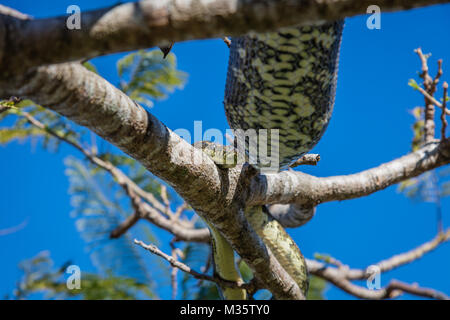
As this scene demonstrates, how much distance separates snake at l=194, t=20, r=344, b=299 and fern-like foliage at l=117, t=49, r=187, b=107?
10.4 feet

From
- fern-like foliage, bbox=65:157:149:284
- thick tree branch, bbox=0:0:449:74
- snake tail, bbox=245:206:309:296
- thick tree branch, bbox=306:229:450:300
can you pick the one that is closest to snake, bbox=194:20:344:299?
thick tree branch, bbox=0:0:449:74

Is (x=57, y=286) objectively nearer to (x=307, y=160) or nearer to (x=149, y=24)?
(x=307, y=160)

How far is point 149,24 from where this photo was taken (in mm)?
1037

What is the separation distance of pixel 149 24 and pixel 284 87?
0.91 metres

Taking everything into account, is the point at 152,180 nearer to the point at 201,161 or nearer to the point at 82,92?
the point at 201,161

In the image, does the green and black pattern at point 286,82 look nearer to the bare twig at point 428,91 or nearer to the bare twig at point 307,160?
the bare twig at point 307,160

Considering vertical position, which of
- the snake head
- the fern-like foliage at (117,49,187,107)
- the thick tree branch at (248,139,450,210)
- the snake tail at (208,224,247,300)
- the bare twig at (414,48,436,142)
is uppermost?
the fern-like foliage at (117,49,187,107)

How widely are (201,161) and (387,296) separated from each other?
2536mm

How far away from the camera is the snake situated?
1.73 m

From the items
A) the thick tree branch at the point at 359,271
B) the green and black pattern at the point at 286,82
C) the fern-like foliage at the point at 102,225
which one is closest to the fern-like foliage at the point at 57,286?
the fern-like foliage at the point at 102,225

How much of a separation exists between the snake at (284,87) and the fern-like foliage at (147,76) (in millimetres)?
3165

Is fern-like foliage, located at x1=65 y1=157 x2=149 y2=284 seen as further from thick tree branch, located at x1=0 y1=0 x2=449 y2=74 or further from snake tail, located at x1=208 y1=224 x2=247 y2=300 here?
thick tree branch, located at x1=0 y1=0 x2=449 y2=74

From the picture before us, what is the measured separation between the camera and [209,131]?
2598mm

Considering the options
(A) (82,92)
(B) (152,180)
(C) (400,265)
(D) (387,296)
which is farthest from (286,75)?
(B) (152,180)
